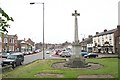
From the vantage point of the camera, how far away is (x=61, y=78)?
Result: 58.3ft

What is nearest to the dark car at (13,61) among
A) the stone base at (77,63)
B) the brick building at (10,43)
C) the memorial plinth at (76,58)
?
the memorial plinth at (76,58)

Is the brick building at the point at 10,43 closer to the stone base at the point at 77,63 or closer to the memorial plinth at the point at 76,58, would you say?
the memorial plinth at the point at 76,58

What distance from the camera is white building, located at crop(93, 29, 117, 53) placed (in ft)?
274

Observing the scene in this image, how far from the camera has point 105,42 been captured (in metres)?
86.9

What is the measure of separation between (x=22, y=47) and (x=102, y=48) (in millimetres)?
50707

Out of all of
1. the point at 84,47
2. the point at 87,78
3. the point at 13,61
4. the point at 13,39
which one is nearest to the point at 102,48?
the point at 84,47

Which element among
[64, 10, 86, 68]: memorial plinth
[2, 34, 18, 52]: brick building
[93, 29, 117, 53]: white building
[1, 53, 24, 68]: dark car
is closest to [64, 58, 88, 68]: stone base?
[64, 10, 86, 68]: memorial plinth

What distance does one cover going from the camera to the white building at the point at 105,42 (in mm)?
83512

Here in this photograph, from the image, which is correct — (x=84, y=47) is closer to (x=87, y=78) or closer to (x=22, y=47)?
(x=22, y=47)

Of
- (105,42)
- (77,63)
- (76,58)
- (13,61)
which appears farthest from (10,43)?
(77,63)

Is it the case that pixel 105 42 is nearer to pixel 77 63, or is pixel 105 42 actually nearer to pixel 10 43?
pixel 10 43

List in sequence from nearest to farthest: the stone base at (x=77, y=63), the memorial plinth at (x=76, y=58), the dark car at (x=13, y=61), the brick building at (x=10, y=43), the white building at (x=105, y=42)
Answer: the stone base at (x=77, y=63) → the memorial plinth at (x=76, y=58) → the dark car at (x=13, y=61) → the white building at (x=105, y=42) → the brick building at (x=10, y=43)

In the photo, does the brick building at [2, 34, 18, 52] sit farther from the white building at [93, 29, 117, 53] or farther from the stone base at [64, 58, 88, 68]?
the stone base at [64, 58, 88, 68]

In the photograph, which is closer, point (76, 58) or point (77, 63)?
point (77, 63)
